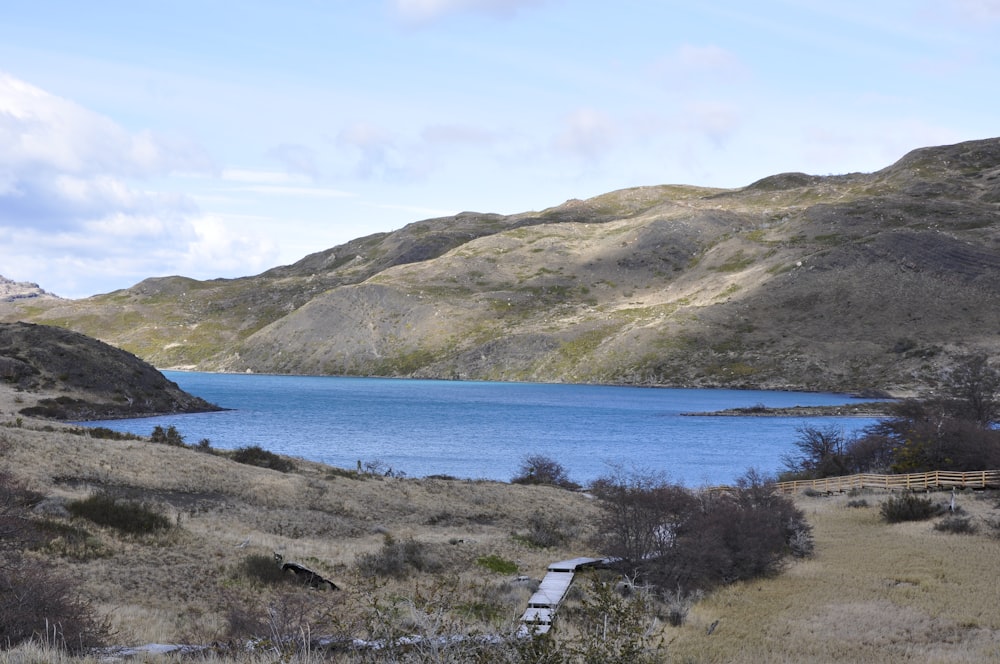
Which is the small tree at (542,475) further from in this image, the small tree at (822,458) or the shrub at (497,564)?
the shrub at (497,564)

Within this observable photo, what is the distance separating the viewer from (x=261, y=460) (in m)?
42.3

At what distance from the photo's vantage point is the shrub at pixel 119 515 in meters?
23.2

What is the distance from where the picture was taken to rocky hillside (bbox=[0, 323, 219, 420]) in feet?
261

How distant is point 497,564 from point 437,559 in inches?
72.3

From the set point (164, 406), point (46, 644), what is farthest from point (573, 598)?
point (164, 406)

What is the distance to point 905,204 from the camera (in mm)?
199875

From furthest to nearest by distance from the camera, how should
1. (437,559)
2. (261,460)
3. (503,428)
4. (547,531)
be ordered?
(503,428) < (261,460) < (547,531) < (437,559)

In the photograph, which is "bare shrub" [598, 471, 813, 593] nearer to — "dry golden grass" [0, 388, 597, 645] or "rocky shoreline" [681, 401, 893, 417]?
"dry golden grass" [0, 388, 597, 645]

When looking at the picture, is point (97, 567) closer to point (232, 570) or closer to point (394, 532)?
point (232, 570)

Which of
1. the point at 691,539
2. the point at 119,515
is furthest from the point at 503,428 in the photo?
the point at 119,515

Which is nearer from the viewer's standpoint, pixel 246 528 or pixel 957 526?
pixel 246 528

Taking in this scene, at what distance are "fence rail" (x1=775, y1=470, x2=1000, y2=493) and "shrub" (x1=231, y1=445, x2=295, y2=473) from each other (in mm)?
23752

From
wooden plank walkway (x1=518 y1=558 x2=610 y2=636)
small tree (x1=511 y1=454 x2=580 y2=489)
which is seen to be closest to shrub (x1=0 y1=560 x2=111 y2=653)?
wooden plank walkway (x1=518 y1=558 x2=610 y2=636)

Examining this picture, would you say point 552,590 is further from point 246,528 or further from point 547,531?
point 246,528
